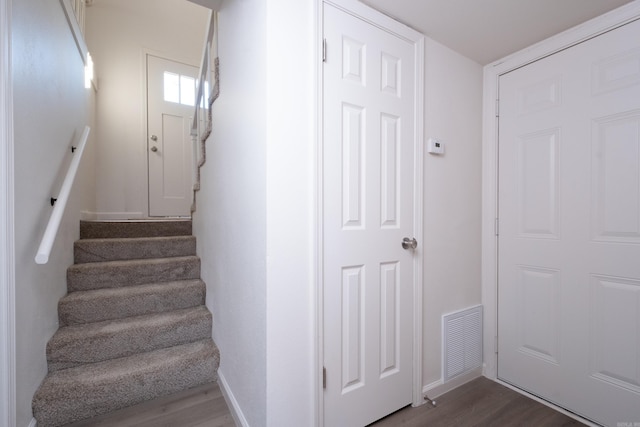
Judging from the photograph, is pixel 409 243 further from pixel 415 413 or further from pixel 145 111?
pixel 145 111

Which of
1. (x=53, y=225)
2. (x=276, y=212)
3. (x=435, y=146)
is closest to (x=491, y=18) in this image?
(x=435, y=146)

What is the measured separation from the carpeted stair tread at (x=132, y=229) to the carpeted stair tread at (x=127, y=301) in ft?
2.22

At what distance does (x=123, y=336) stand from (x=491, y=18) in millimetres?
2853

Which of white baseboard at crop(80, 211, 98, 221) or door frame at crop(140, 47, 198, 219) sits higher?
door frame at crop(140, 47, 198, 219)

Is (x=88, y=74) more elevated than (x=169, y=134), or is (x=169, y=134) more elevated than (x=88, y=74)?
(x=88, y=74)

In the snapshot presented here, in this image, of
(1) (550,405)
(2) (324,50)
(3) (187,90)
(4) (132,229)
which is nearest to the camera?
(2) (324,50)

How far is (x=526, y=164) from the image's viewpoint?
5.82 feet

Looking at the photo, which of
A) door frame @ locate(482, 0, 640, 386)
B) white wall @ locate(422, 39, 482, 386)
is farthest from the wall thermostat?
door frame @ locate(482, 0, 640, 386)

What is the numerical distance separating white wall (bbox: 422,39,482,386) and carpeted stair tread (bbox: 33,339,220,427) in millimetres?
1436

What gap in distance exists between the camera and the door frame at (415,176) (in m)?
1.21

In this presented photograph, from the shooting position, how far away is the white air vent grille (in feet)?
5.67

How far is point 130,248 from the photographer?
2268 mm

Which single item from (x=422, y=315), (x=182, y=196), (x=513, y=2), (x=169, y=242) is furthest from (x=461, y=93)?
(x=182, y=196)

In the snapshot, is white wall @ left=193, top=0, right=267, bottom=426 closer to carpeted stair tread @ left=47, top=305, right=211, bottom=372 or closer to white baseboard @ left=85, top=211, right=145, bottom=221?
carpeted stair tread @ left=47, top=305, right=211, bottom=372
